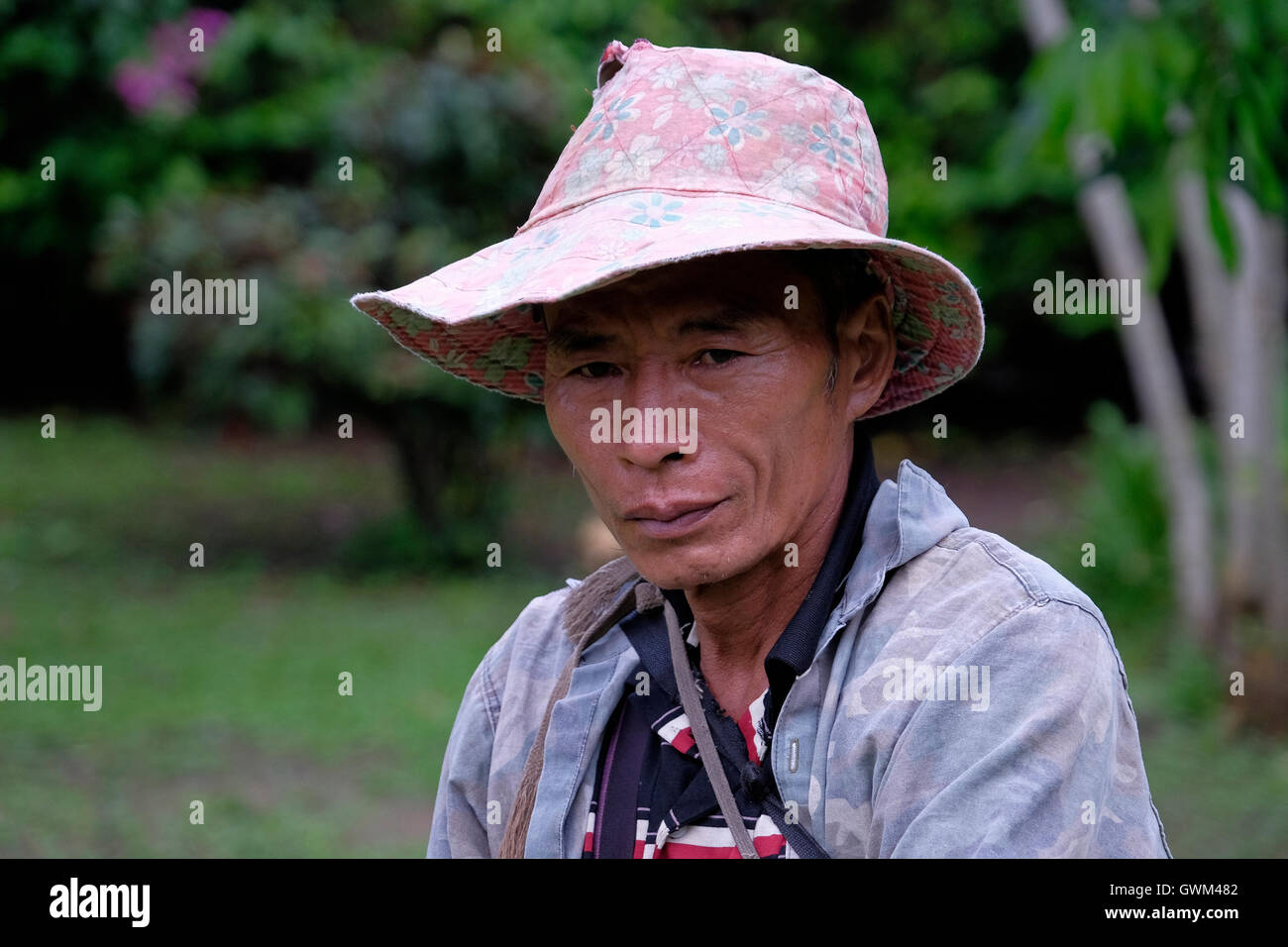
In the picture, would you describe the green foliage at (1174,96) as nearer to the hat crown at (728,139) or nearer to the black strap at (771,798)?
the hat crown at (728,139)

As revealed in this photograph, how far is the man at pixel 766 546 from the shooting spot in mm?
1621

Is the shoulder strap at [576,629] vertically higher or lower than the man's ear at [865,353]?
lower

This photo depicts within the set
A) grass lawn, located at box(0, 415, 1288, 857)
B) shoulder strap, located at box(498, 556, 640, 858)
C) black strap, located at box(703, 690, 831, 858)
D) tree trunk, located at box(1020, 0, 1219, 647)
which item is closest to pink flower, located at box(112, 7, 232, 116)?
grass lawn, located at box(0, 415, 1288, 857)

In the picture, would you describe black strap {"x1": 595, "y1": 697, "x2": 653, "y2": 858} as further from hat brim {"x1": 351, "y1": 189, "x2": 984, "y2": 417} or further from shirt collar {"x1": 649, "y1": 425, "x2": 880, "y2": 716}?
hat brim {"x1": 351, "y1": 189, "x2": 984, "y2": 417}

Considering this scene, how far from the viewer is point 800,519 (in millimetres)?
1882

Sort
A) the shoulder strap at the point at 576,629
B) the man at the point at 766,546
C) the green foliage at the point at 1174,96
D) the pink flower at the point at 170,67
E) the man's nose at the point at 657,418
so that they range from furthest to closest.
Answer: the pink flower at the point at 170,67, the green foliage at the point at 1174,96, the shoulder strap at the point at 576,629, the man's nose at the point at 657,418, the man at the point at 766,546

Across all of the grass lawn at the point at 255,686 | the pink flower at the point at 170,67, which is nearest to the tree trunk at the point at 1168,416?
the grass lawn at the point at 255,686

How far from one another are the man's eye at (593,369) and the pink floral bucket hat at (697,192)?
0.39 feet

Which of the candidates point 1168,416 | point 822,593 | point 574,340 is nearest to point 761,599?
point 822,593

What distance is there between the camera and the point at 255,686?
22.8 feet

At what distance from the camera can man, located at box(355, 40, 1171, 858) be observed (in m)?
1.62

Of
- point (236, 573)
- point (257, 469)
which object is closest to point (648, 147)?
point (236, 573)

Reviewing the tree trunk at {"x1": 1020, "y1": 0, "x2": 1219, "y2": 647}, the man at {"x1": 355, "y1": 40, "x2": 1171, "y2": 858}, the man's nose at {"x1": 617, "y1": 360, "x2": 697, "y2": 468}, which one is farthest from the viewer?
the tree trunk at {"x1": 1020, "y1": 0, "x2": 1219, "y2": 647}

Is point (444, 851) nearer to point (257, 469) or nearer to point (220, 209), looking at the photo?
point (220, 209)
